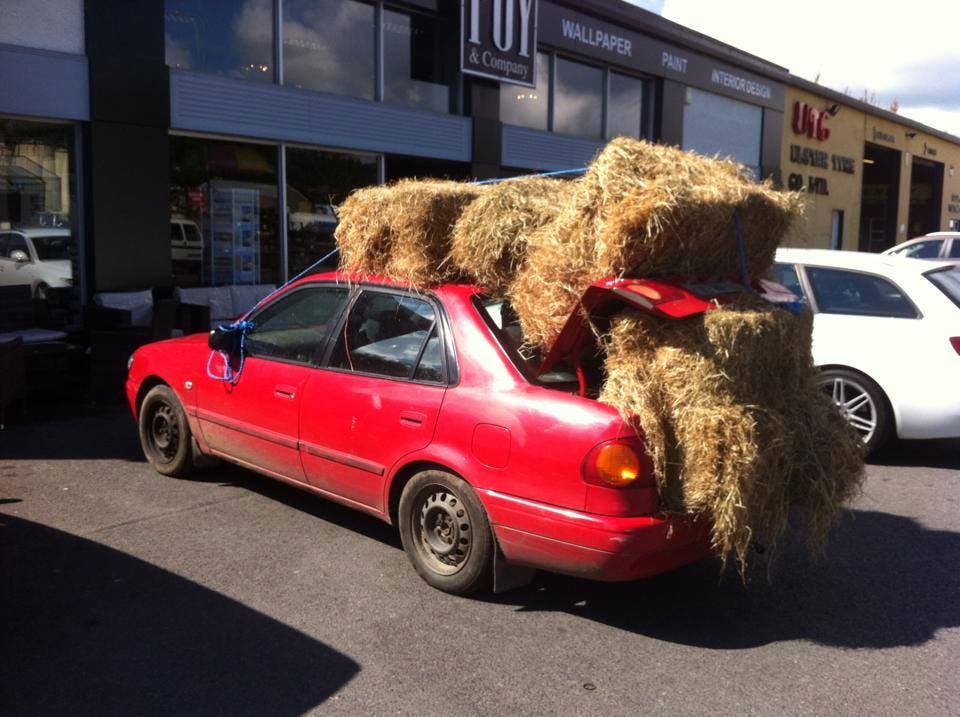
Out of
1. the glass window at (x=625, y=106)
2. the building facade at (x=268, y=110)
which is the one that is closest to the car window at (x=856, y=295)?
the building facade at (x=268, y=110)

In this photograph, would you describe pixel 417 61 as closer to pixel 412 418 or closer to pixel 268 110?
pixel 268 110

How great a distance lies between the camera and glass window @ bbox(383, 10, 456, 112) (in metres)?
13.1

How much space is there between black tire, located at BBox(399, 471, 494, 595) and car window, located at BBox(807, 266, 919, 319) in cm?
438

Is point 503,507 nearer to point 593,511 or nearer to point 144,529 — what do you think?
point 593,511

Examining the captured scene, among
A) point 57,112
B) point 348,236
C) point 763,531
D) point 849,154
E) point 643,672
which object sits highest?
point 849,154

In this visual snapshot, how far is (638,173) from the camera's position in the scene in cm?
414

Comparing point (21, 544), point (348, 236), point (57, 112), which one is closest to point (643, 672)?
point (348, 236)

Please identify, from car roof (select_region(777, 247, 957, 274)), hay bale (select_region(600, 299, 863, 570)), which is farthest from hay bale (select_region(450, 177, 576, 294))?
car roof (select_region(777, 247, 957, 274))

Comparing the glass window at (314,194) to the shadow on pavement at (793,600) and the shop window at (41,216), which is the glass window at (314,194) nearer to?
the shop window at (41,216)

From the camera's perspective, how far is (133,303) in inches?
386

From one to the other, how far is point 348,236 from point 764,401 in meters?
2.57

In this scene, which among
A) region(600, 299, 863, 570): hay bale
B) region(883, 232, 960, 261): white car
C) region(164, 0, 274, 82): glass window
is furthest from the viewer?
region(883, 232, 960, 261): white car

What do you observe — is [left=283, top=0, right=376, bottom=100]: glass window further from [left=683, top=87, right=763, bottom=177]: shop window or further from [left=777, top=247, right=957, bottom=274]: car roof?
[left=683, top=87, right=763, bottom=177]: shop window

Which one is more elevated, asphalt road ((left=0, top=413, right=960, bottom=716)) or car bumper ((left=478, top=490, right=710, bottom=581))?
car bumper ((left=478, top=490, right=710, bottom=581))
